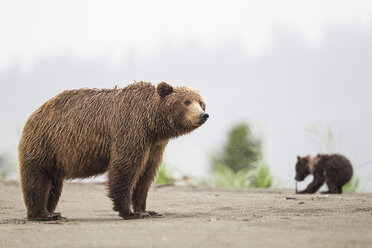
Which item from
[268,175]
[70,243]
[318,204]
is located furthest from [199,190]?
[70,243]

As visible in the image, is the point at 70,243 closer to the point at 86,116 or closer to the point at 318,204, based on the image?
the point at 86,116

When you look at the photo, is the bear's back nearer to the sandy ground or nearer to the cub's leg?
the sandy ground

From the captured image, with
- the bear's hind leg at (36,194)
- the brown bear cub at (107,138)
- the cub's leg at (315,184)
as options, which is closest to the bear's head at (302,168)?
the cub's leg at (315,184)

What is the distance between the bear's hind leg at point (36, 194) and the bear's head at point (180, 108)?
182 cm

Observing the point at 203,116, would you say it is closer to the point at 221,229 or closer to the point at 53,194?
the point at 221,229

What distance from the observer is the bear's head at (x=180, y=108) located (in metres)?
6.74

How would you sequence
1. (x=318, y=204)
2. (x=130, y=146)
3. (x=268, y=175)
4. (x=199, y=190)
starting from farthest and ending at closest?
(x=268, y=175)
(x=199, y=190)
(x=318, y=204)
(x=130, y=146)

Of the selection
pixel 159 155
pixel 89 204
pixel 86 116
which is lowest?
pixel 89 204

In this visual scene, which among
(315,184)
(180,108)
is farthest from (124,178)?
(315,184)

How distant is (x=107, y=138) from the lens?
22.9 ft

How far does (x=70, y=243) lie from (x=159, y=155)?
2.69 metres

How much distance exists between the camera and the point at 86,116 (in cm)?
714

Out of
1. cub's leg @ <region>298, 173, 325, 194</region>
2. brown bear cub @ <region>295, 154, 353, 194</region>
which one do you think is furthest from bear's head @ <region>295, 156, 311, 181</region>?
cub's leg @ <region>298, 173, 325, 194</region>

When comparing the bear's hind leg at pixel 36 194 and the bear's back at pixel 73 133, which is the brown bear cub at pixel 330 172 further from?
the bear's hind leg at pixel 36 194
